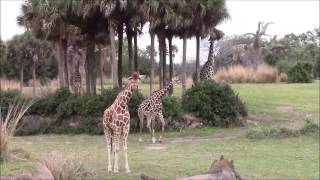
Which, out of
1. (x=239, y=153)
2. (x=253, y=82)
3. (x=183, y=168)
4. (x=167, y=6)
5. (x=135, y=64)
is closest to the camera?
(x=183, y=168)

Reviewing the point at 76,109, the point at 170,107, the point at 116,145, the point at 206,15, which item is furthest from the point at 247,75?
the point at 116,145

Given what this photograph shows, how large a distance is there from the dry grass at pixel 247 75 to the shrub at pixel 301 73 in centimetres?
137

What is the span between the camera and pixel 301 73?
47.1 meters

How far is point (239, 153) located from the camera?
1628 centimetres

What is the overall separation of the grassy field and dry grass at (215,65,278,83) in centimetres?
1905

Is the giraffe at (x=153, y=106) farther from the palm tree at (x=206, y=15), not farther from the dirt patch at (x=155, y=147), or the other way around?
the palm tree at (x=206, y=15)

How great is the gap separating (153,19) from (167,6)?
0.79m

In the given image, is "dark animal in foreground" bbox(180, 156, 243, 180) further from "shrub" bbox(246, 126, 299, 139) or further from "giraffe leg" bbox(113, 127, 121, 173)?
"shrub" bbox(246, 126, 299, 139)

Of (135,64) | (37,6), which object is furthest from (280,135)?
(37,6)

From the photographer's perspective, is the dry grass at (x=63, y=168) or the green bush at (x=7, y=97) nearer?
the dry grass at (x=63, y=168)

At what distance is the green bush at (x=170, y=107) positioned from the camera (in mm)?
22375

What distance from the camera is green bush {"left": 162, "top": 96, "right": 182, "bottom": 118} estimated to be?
2238 centimetres

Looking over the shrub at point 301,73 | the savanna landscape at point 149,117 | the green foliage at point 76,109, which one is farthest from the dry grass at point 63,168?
the shrub at point 301,73

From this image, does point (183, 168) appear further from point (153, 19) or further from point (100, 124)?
point (153, 19)
